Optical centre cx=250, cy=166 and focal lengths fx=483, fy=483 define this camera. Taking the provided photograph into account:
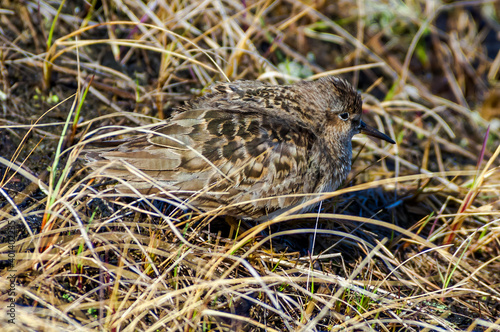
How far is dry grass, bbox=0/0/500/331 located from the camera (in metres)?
2.58

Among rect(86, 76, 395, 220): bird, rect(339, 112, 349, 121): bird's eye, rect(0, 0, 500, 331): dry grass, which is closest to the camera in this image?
rect(0, 0, 500, 331): dry grass

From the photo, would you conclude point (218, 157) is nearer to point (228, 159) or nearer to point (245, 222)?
point (228, 159)

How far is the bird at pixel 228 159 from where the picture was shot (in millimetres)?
2936

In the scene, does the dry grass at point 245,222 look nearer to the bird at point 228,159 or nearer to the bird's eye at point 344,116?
the bird at point 228,159

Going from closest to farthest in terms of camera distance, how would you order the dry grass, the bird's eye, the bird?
the dry grass
the bird
the bird's eye

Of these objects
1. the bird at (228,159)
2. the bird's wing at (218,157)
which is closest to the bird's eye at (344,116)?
the bird at (228,159)

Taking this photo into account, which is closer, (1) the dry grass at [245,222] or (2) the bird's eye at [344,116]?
(1) the dry grass at [245,222]

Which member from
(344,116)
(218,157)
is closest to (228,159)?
(218,157)

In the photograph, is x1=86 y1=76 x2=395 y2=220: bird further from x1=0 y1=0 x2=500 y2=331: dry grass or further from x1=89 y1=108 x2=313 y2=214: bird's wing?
x1=0 y1=0 x2=500 y2=331: dry grass

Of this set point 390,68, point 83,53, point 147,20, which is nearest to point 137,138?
point 83,53

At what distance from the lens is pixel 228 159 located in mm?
2979

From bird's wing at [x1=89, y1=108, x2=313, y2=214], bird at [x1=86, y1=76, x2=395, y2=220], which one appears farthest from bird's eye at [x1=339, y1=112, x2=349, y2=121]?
bird's wing at [x1=89, y1=108, x2=313, y2=214]

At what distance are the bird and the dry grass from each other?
17 centimetres

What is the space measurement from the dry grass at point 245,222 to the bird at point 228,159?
0.56ft
